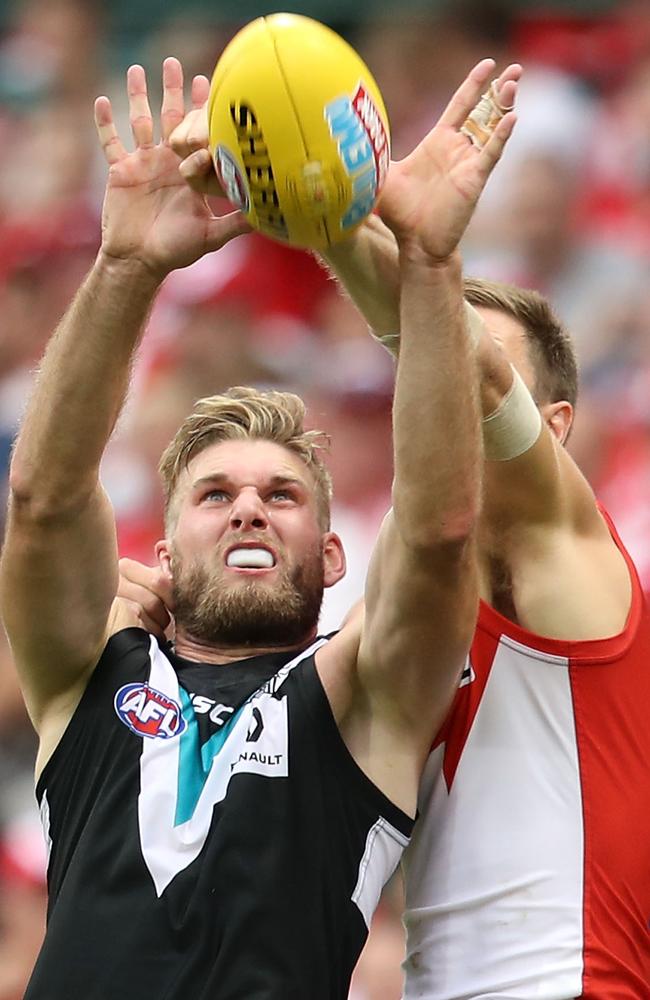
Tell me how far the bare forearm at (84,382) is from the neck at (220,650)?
1.94 feet

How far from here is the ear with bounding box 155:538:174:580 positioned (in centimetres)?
423

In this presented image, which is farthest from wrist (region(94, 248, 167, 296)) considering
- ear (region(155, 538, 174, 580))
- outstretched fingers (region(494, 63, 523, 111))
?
ear (region(155, 538, 174, 580))

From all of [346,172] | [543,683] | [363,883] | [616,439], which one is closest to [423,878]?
[363,883]

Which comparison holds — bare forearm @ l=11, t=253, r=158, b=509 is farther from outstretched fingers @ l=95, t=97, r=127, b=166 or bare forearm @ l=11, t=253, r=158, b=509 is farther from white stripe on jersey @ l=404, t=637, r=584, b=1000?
white stripe on jersey @ l=404, t=637, r=584, b=1000

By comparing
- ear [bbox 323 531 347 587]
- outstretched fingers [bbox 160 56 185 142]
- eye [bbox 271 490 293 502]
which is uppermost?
outstretched fingers [bbox 160 56 185 142]

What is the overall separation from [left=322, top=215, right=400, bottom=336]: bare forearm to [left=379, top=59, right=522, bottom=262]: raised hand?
0.11 meters

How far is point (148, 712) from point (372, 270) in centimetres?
109

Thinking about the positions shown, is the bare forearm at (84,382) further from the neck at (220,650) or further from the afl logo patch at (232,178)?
the neck at (220,650)

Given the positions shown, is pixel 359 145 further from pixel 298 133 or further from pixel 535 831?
pixel 535 831

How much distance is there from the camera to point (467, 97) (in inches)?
138

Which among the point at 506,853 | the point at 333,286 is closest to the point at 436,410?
the point at 506,853

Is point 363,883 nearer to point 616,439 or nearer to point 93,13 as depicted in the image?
point 616,439

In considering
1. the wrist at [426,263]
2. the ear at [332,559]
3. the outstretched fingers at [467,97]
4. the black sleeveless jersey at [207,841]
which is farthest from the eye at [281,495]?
the outstretched fingers at [467,97]

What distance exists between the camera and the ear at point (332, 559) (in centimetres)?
423
